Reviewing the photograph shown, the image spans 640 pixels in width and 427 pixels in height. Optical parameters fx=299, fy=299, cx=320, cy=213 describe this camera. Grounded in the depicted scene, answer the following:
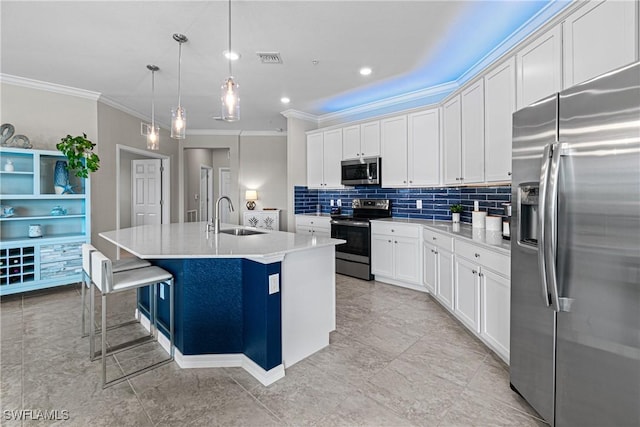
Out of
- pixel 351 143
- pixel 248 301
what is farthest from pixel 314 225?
pixel 248 301

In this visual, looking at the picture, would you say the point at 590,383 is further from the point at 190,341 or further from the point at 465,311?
the point at 190,341

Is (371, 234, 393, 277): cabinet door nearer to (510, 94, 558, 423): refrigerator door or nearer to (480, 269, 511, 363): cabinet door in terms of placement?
(480, 269, 511, 363): cabinet door

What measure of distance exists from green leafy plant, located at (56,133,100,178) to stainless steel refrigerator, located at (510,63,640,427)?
4.79 meters

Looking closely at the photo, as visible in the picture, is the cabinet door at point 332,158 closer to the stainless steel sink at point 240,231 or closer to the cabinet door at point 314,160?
the cabinet door at point 314,160

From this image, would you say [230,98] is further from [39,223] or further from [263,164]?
[263,164]

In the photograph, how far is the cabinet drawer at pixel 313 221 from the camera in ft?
16.2

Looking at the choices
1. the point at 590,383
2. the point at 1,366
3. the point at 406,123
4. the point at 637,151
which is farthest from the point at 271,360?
the point at 406,123

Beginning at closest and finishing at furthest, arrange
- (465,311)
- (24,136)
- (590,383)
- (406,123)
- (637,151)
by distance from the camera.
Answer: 1. (637,151)
2. (590,383)
3. (465,311)
4. (24,136)
5. (406,123)

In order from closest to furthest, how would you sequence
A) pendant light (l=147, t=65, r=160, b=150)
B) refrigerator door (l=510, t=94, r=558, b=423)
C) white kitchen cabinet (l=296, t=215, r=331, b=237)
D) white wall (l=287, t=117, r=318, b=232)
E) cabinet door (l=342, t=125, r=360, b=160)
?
refrigerator door (l=510, t=94, r=558, b=423) < pendant light (l=147, t=65, r=160, b=150) < cabinet door (l=342, t=125, r=360, b=160) < white kitchen cabinet (l=296, t=215, r=331, b=237) < white wall (l=287, t=117, r=318, b=232)

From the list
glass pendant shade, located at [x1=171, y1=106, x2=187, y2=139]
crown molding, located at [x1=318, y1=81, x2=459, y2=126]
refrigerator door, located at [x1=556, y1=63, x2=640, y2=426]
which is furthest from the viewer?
crown molding, located at [x1=318, y1=81, x2=459, y2=126]

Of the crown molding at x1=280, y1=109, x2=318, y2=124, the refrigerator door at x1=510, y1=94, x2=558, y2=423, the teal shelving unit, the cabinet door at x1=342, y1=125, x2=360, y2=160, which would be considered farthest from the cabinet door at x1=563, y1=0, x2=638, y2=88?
the teal shelving unit

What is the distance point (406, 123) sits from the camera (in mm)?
4191

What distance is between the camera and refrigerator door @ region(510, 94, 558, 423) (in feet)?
4.94

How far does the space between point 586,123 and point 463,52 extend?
2.38 m
